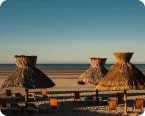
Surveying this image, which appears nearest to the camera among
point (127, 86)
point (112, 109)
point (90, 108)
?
point (127, 86)

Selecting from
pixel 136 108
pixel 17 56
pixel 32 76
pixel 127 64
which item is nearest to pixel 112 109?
pixel 136 108

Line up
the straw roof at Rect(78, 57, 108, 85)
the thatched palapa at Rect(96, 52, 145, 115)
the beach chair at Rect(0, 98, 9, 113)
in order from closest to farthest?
the thatched palapa at Rect(96, 52, 145, 115)
the beach chair at Rect(0, 98, 9, 113)
the straw roof at Rect(78, 57, 108, 85)

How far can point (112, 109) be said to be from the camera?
53.4ft

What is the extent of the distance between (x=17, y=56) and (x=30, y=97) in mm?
4353

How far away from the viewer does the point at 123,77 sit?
1558 centimetres

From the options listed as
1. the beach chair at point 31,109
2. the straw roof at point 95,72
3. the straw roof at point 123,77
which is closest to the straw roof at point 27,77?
the beach chair at point 31,109

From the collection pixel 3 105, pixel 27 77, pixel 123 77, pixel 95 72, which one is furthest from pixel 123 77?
pixel 3 105

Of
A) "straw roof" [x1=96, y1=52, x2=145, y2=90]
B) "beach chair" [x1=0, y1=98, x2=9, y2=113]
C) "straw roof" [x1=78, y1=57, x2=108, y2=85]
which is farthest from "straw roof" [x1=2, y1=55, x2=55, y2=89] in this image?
"straw roof" [x1=78, y1=57, x2=108, y2=85]

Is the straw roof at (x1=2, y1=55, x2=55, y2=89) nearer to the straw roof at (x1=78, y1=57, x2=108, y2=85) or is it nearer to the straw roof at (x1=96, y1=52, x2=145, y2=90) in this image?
the straw roof at (x1=96, y1=52, x2=145, y2=90)

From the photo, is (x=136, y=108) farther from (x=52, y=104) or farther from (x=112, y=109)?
(x=52, y=104)

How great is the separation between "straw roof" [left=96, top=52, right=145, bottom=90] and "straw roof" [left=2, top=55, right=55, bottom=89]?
2948 millimetres

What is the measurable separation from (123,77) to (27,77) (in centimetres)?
454

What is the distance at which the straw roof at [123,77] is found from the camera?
15.3m

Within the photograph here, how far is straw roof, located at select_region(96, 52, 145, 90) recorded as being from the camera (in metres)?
15.3
